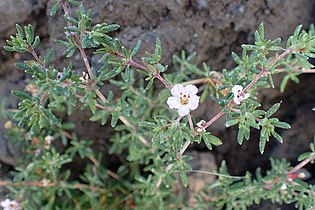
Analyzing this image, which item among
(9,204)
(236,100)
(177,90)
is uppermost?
(177,90)

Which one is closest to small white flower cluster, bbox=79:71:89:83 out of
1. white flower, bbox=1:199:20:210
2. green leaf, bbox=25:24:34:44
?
green leaf, bbox=25:24:34:44

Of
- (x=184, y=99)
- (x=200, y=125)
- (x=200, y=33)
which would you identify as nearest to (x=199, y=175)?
(x=200, y=33)

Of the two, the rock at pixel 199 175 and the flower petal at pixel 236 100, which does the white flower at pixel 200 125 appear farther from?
the rock at pixel 199 175

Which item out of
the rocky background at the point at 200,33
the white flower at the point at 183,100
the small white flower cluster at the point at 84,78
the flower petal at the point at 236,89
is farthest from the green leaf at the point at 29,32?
the flower petal at the point at 236,89

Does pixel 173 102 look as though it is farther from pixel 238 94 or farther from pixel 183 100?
pixel 238 94

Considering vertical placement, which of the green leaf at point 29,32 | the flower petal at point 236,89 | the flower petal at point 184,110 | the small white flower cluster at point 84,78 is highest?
the green leaf at point 29,32

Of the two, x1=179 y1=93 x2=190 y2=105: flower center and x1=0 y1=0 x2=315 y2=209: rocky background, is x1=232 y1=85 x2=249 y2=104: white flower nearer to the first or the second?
x1=179 y1=93 x2=190 y2=105: flower center

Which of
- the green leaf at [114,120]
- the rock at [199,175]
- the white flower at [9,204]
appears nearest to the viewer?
the green leaf at [114,120]

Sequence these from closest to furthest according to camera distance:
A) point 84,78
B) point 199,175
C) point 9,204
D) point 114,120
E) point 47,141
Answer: point 84,78 < point 114,120 < point 9,204 < point 47,141 < point 199,175
